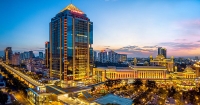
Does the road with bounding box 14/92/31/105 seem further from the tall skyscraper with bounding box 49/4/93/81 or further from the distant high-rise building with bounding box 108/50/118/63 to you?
the distant high-rise building with bounding box 108/50/118/63

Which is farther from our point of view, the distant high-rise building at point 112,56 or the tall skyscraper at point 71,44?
the distant high-rise building at point 112,56

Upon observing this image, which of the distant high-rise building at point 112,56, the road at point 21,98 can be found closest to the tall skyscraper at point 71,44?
the road at point 21,98

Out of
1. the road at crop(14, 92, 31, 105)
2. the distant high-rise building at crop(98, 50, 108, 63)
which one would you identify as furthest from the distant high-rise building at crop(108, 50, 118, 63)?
the road at crop(14, 92, 31, 105)

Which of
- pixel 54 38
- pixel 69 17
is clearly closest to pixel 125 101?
pixel 69 17

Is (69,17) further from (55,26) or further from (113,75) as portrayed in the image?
(113,75)

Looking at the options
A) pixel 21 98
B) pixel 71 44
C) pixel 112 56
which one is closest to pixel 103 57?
pixel 112 56

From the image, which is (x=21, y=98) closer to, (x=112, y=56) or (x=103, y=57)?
(x=103, y=57)

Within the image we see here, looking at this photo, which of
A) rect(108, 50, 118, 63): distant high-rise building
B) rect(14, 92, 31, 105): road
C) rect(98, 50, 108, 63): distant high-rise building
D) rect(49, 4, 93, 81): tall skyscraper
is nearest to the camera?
rect(14, 92, 31, 105): road

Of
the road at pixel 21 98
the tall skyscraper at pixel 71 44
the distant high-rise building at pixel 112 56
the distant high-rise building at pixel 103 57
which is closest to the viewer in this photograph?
the road at pixel 21 98

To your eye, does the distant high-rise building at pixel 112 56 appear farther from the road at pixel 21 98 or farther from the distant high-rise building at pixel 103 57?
the road at pixel 21 98
